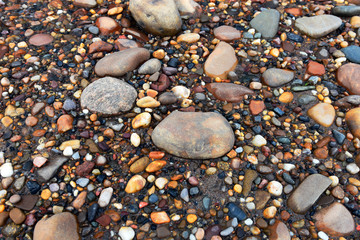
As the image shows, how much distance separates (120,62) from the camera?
9.55ft

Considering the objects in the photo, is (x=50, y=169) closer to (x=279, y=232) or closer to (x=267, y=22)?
(x=279, y=232)

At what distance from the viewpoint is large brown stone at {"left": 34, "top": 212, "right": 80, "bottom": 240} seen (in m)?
2.07

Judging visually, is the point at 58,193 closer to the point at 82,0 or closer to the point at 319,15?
the point at 82,0

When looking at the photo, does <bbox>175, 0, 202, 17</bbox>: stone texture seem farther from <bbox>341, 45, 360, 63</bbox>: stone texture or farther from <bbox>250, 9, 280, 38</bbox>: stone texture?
<bbox>341, 45, 360, 63</bbox>: stone texture

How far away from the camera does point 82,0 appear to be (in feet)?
11.8

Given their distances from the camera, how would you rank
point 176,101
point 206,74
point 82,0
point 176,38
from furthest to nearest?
point 82,0 < point 176,38 < point 206,74 < point 176,101

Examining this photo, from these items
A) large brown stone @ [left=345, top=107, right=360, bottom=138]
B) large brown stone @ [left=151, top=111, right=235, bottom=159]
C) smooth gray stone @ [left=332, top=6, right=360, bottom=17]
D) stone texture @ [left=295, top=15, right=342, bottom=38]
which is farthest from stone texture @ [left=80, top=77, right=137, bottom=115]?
smooth gray stone @ [left=332, top=6, right=360, bottom=17]

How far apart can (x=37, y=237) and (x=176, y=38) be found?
2.38 m

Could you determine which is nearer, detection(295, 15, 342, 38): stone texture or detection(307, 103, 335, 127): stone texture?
detection(307, 103, 335, 127): stone texture

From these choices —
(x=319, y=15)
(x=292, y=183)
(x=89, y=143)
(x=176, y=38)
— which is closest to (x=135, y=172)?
(x=89, y=143)

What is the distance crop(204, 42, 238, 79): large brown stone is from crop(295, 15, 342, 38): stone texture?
97cm

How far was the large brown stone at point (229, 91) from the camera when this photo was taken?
283 cm

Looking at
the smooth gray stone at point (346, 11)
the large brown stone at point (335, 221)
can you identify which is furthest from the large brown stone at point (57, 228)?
the smooth gray stone at point (346, 11)

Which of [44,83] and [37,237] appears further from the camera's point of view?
[44,83]
